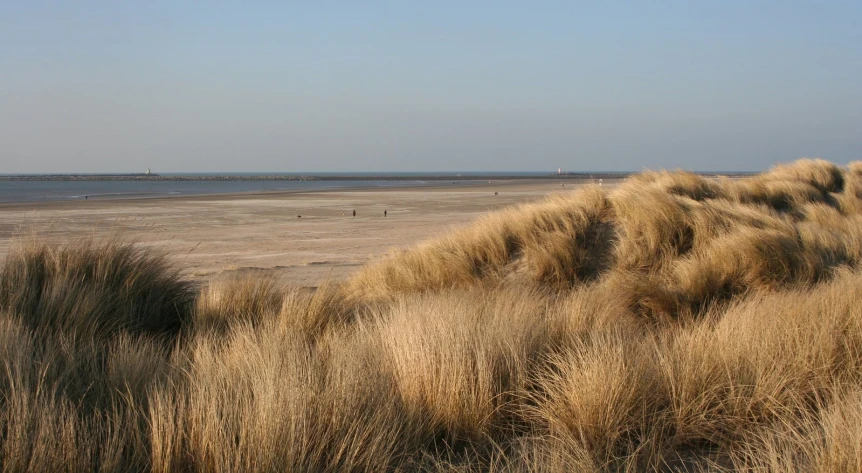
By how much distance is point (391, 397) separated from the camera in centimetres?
365

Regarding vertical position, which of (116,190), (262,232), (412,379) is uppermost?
(412,379)

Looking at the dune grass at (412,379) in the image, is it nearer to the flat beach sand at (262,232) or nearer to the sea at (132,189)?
the flat beach sand at (262,232)

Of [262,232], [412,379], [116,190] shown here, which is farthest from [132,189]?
[412,379]

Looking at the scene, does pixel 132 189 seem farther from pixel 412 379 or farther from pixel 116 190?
pixel 412 379

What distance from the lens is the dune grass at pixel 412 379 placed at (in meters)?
3.01

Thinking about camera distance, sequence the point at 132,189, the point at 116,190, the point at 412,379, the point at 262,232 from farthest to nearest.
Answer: the point at 132,189 → the point at 116,190 → the point at 262,232 → the point at 412,379

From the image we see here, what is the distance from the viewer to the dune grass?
9.89 ft

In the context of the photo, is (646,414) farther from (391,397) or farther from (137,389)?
(137,389)

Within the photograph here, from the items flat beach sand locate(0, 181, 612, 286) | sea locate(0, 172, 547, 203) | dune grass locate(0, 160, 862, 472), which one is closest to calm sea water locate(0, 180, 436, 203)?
sea locate(0, 172, 547, 203)

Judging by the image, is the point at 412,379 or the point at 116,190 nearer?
the point at 412,379

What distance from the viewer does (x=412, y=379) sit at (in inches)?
156

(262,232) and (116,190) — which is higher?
(116,190)

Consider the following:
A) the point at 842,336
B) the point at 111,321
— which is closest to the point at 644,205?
the point at 842,336

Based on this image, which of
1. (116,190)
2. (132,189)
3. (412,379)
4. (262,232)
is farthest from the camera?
(132,189)
